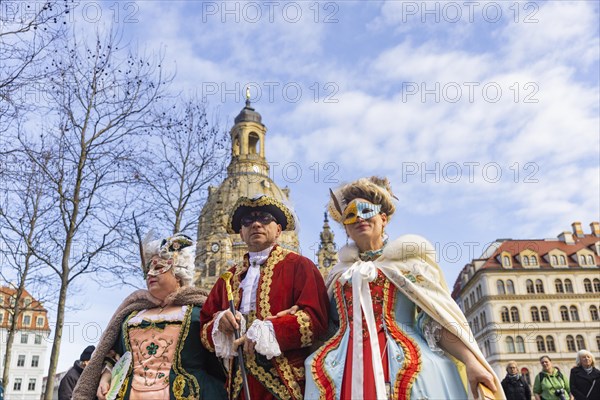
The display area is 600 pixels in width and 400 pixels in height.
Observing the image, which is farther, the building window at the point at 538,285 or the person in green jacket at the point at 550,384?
the building window at the point at 538,285

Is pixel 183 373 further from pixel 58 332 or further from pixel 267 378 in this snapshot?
pixel 58 332

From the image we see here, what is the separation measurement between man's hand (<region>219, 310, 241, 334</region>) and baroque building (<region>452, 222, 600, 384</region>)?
4793 centimetres

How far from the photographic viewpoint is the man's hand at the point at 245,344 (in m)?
3.93

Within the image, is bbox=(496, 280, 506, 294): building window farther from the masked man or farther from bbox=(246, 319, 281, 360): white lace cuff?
bbox=(246, 319, 281, 360): white lace cuff

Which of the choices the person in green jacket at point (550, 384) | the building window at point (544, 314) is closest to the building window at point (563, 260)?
the building window at point (544, 314)

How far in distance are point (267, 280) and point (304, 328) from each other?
608 millimetres

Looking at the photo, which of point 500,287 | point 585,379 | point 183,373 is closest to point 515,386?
point 585,379

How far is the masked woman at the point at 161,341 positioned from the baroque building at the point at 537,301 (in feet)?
156

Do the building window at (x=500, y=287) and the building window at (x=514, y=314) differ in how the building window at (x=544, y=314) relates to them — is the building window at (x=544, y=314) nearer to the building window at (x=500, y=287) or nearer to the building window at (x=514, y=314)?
the building window at (x=514, y=314)

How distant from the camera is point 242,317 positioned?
4223mm

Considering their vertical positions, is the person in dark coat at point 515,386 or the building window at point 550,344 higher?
the building window at point 550,344

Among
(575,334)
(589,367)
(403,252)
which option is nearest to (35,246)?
(403,252)

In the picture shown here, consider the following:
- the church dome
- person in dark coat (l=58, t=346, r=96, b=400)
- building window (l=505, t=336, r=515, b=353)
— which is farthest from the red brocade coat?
the church dome

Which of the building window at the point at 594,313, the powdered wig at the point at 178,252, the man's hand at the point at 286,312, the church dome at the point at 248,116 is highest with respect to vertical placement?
the church dome at the point at 248,116
